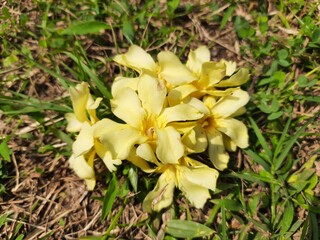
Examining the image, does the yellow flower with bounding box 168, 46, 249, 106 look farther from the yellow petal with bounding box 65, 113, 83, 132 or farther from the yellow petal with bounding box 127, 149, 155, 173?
the yellow petal with bounding box 65, 113, 83, 132

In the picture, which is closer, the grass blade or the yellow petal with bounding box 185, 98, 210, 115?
the yellow petal with bounding box 185, 98, 210, 115

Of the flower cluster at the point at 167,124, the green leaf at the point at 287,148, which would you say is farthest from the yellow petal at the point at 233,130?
the green leaf at the point at 287,148

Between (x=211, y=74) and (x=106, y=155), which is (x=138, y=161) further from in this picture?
(x=211, y=74)

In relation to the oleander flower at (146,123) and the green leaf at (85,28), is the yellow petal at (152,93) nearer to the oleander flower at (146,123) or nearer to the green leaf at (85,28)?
the oleander flower at (146,123)

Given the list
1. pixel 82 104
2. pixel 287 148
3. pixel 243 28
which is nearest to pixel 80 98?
pixel 82 104

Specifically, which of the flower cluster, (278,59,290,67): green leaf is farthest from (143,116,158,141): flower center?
(278,59,290,67): green leaf

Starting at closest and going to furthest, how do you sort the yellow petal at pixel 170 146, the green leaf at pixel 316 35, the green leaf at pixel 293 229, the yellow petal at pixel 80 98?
the yellow petal at pixel 170 146 → the yellow petal at pixel 80 98 → the green leaf at pixel 293 229 → the green leaf at pixel 316 35

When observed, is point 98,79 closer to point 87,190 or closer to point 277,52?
point 87,190
